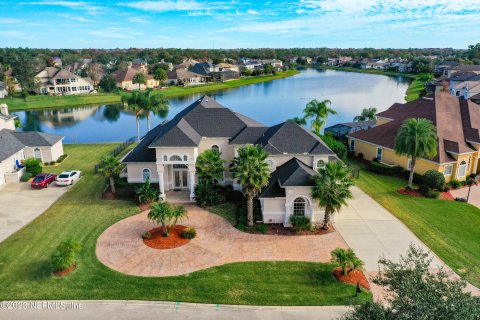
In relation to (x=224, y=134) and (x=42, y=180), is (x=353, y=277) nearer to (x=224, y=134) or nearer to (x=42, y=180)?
(x=224, y=134)

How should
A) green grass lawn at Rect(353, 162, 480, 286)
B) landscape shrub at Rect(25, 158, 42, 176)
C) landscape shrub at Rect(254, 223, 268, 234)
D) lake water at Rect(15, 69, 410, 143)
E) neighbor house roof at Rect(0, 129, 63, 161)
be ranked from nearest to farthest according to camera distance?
green grass lawn at Rect(353, 162, 480, 286)
landscape shrub at Rect(254, 223, 268, 234)
landscape shrub at Rect(25, 158, 42, 176)
neighbor house roof at Rect(0, 129, 63, 161)
lake water at Rect(15, 69, 410, 143)

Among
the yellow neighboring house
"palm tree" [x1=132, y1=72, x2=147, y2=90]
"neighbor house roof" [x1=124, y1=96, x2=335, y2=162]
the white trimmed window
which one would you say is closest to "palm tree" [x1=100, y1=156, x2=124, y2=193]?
"neighbor house roof" [x1=124, y1=96, x2=335, y2=162]

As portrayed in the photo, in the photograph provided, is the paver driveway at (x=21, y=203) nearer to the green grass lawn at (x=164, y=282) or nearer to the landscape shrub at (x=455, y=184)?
the green grass lawn at (x=164, y=282)

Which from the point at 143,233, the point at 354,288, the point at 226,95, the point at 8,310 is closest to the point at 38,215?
the point at 143,233

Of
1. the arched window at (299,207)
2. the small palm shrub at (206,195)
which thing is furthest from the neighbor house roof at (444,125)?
the small palm shrub at (206,195)

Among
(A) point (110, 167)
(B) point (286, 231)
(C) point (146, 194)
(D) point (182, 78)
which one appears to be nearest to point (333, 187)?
(B) point (286, 231)

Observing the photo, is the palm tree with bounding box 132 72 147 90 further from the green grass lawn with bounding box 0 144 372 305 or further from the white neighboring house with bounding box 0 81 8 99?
the green grass lawn with bounding box 0 144 372 305

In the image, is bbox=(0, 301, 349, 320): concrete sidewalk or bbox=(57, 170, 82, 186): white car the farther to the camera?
bbox=(57, 170, 82, 186): white car
